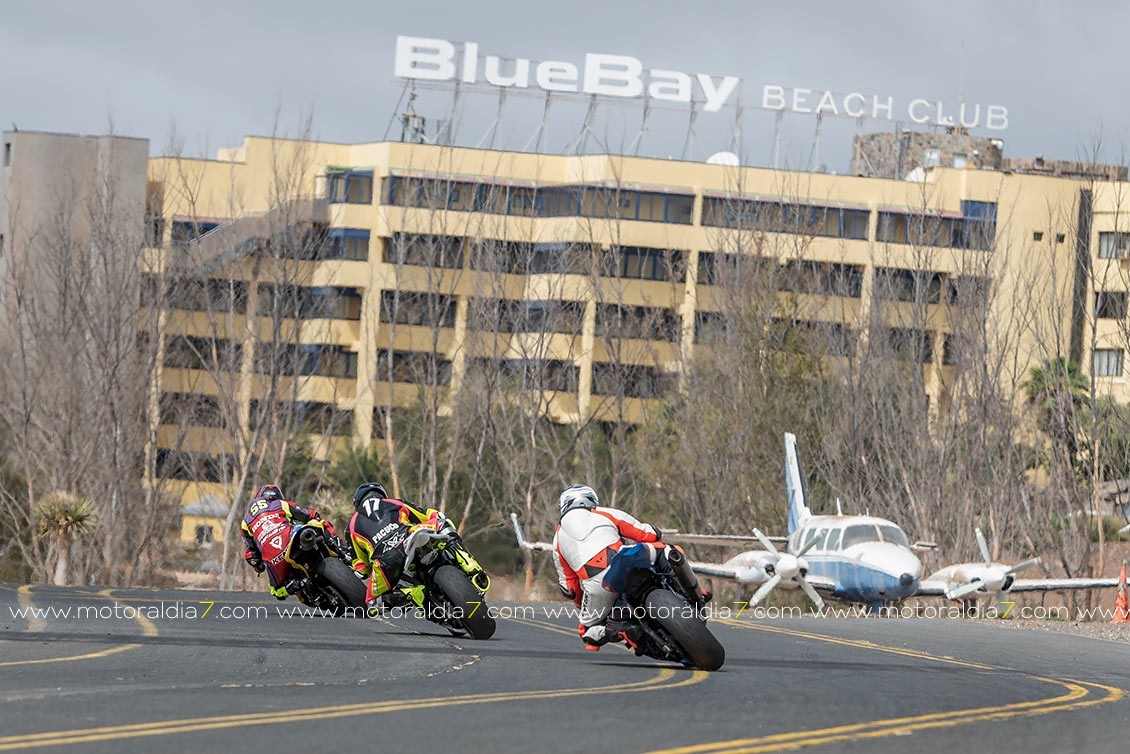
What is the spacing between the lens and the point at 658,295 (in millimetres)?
78562

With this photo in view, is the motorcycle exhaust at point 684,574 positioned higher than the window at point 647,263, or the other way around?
the window at point 647,263

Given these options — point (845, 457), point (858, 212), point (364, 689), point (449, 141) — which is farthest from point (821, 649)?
point (858, 212)

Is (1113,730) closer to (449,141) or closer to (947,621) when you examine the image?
(947,621)

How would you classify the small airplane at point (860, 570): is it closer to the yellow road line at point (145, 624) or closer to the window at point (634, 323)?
the yellow road line at point (145, 624)

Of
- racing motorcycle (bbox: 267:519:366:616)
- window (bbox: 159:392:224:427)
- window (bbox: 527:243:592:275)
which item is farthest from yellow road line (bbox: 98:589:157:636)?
window (bbox: 527:243:592:275)

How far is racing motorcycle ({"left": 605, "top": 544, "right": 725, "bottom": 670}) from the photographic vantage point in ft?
45.1

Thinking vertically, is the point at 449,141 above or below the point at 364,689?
above

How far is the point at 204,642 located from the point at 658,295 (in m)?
64.3

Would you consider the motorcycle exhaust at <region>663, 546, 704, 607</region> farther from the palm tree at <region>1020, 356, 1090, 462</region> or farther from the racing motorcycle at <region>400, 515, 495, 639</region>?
the palm tree at <region>1020, 356, 1090, 462</region>

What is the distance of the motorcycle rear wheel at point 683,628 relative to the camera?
13.7 meters

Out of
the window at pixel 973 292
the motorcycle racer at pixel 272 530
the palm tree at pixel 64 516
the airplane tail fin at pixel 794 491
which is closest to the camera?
the motorcycle racer at pixel 272 530

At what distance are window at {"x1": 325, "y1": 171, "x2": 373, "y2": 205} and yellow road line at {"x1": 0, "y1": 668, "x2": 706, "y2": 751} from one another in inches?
2720

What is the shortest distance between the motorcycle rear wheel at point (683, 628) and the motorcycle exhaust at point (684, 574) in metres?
0.23

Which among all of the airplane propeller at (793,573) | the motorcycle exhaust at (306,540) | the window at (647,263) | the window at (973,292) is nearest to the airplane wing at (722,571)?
the airplane propeller at (793,573)
